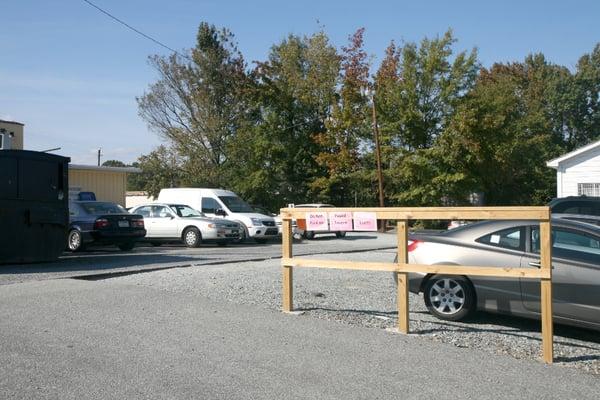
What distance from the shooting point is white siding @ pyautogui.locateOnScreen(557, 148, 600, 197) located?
28516 millimetres

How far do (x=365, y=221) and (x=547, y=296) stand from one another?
231 cm

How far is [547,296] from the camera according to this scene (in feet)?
21.9

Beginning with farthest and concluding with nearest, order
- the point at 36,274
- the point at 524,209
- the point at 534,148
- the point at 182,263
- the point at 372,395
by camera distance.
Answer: the point at 534,148 → the point at 182,263 → the point at 36,274 → the point at 524,209 → the point at 372,395

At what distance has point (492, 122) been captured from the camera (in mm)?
39188

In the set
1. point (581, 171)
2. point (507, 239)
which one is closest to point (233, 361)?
point (507, 239)

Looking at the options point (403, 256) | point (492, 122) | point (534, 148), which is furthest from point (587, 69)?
point (403, 256)

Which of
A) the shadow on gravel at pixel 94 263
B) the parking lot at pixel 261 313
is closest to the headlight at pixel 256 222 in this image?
the shadow on gravel at pixel 94 263

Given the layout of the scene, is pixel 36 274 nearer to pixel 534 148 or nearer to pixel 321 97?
pixel 321 97

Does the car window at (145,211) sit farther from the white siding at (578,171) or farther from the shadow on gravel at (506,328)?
the white siding at (578,171)

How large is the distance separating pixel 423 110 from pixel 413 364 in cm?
3591

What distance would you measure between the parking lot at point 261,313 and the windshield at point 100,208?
21.5ft

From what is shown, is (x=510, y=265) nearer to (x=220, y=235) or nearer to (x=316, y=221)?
(x=316, y=221)

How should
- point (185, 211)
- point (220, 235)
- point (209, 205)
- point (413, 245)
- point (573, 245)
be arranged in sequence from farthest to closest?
point (209, 205) → point (185, 211) → point (220, 235) → point (413, 245) → point (573, 245)

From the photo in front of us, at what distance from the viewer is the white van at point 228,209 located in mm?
23719
